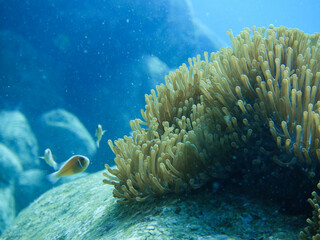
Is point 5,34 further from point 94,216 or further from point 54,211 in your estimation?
point 94,216

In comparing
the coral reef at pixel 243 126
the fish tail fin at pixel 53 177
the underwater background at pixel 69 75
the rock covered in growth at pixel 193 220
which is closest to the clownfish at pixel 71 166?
the fish tail fin at pixel 53 177

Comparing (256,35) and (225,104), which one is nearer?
(225,104)

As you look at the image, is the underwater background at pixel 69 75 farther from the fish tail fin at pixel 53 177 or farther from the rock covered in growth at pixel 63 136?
the fish tail fin at pixel 53 177

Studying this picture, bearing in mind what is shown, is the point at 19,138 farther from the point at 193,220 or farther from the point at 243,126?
the point at 243,126

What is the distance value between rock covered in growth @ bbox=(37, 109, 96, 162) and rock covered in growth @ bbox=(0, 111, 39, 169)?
16.2 inches

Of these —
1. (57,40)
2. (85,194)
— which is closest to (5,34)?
(57,40)

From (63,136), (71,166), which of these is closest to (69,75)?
(63,136)

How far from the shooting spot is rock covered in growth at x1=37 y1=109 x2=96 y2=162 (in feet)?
32.2

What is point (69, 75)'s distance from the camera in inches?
466

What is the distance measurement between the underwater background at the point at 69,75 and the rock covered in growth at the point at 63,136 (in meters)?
0.04

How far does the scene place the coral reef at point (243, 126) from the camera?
1.66 meters

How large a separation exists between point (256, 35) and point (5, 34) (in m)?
12.2

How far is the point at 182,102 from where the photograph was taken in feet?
8.54

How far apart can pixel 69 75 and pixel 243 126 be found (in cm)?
1141
